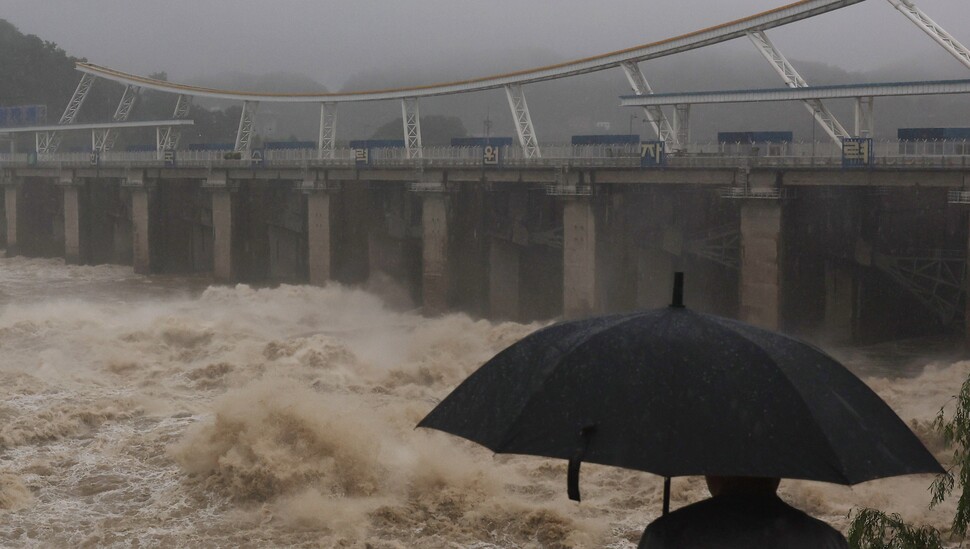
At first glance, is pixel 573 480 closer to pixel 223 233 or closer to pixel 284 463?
pixel 284 463

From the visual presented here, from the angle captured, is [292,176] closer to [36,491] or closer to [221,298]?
[221,298]

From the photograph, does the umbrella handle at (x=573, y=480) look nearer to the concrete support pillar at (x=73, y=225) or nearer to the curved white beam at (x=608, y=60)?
the curved white beam at (x=608, y=60)

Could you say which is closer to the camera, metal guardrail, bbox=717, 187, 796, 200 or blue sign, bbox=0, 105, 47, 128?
metal guardrail, bbox=717, 187, 796, 200

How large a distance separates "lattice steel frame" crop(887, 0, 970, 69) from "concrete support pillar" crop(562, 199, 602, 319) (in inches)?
457

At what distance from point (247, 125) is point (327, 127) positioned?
6.61m

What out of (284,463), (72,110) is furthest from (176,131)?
(284,463)

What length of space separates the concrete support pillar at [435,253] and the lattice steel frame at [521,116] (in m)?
4.20

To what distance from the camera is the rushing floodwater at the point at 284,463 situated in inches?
720

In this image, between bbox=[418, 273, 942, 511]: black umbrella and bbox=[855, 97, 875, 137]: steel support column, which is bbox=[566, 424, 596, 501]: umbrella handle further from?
bbox=[855, 97, 875, 137]: steel support column

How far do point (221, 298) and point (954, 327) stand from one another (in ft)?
95.9

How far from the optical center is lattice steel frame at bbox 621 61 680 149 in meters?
40.6

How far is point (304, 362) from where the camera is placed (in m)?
31.8

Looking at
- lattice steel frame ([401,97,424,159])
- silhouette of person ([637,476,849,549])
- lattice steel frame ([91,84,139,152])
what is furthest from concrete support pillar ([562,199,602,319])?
lattice steel frame ([91,84,139,152])

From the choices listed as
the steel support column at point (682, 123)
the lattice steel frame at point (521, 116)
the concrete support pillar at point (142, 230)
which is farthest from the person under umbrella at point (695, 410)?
the concrete support pillar at point (142, 230)
